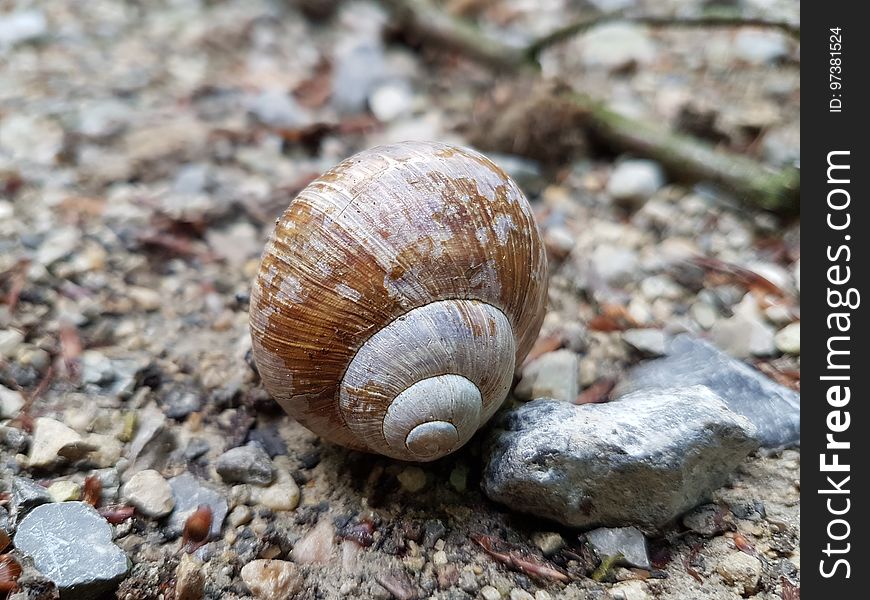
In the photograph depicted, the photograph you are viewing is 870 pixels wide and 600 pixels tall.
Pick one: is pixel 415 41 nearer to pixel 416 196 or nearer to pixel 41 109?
pixel 41 109

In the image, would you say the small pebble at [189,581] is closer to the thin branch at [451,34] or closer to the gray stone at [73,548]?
the gray stone at [73,548]

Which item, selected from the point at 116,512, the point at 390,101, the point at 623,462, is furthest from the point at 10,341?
the point at 390,101

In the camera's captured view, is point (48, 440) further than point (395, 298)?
Yes

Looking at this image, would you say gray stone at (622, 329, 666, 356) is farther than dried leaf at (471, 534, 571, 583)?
Yes

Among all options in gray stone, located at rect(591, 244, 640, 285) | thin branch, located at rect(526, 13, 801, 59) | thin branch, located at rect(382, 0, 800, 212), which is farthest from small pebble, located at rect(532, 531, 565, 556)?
thin branch, located at rect(526, 13, 801, 59)

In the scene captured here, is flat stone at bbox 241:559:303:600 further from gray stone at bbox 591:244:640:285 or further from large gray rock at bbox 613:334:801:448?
gray stone at bbox 591:244:640:285

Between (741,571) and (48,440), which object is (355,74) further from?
(741,571)

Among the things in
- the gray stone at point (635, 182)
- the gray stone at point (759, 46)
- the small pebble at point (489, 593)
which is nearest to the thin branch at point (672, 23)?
the gray stone at point (635, 182)
